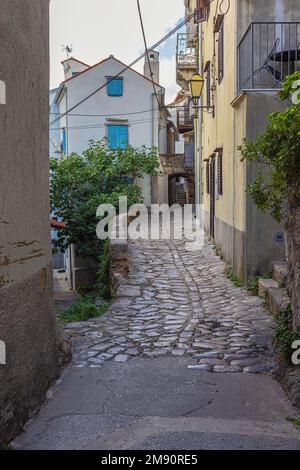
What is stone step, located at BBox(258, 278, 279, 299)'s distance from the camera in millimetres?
8656

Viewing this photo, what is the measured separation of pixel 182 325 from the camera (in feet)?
25.9

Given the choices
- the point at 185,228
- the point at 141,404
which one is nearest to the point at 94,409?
the point at 141,404

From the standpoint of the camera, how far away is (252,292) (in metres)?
9.62

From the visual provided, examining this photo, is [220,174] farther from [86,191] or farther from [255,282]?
[86,191]

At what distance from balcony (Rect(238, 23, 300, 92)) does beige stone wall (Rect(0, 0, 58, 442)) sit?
5482mm

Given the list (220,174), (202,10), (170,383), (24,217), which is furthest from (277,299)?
(202,10)

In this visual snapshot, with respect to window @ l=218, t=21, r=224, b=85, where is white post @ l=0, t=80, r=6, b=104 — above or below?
below

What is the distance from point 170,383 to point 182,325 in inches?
94.7

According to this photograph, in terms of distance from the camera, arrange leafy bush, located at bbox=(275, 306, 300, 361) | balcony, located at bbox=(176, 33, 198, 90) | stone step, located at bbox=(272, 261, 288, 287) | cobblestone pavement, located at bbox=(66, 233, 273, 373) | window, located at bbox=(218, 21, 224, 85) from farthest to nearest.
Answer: balcony, located at bbox=(176, 33, 198, 90) → window, located at bbox=(218, 21, 224, 85) → stone step, located at bbox=(272, 261, 288, 287) → cobblestone pavement, located at bbox=(66, 233, 273, 373) → leafy bush, located at bbox=(275, 306, 300, 361)

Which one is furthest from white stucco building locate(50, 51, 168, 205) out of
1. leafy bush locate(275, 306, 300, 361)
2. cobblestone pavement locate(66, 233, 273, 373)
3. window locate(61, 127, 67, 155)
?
leafy bush locate(275, 306, 300, 361)

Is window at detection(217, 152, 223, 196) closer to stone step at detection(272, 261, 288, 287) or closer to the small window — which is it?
stone step at detection(272, 261, 288, 287)

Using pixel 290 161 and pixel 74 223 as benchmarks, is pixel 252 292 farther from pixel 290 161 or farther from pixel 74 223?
pixel 74 223

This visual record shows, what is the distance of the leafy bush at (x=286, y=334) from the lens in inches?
215

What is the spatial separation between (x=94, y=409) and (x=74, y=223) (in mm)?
11850
